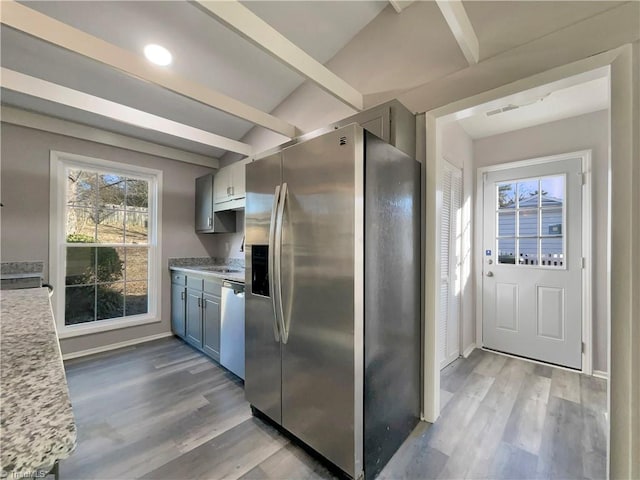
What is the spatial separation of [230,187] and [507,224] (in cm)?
334

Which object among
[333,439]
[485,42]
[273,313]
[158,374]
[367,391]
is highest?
[485,42]

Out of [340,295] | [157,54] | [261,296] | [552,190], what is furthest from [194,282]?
[552,190]

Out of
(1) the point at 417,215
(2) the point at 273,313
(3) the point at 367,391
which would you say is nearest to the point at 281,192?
(2) the point at 273,313

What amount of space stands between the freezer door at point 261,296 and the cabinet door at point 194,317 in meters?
1.36

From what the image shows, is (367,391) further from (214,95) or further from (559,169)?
(559,169)

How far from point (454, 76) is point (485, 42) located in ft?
0.78

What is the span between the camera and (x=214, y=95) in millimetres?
2023

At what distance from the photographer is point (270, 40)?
1563mm

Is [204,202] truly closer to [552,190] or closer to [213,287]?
[213,287]

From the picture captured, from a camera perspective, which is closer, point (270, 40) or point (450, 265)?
point (270, 40)

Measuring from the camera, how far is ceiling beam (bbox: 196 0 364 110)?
1348 mm

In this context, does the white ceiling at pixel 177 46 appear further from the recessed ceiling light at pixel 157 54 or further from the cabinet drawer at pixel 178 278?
the cabinet drawer at pixel 178 278

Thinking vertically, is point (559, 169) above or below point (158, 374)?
above

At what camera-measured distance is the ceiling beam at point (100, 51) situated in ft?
4.36
